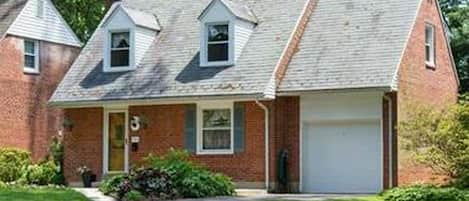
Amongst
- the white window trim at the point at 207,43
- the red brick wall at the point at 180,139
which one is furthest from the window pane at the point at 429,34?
the white window trim at the point at 207,43

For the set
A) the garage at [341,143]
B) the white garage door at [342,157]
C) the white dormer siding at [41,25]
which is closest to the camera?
the garage at [341,143]

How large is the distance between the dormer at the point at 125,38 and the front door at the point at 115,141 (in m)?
1.53

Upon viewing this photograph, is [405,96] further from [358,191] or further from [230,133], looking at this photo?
[230,133]

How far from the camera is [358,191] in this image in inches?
1074

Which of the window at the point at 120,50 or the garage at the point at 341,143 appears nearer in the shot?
the garage at the point at 341,143

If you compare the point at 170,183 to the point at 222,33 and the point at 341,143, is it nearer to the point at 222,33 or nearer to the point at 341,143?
the point at 341,143

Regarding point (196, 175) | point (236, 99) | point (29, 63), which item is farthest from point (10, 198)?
point (29, 63)

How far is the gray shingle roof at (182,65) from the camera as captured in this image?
28.2m

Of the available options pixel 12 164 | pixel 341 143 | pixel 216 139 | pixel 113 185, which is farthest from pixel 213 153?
pixel 12 164

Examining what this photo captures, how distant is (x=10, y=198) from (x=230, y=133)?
9.12 metres

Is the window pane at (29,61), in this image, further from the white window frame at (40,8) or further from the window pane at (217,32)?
the window pane at (217,32)

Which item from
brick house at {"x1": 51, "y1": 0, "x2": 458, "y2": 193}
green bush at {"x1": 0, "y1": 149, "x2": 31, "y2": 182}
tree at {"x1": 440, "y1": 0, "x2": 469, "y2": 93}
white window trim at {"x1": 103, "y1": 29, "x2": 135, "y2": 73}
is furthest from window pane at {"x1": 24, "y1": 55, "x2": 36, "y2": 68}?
A: tree at {"x1": 440, "y1": 0, "x2": 469, "y2": 93}

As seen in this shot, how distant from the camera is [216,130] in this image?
28.8 meters

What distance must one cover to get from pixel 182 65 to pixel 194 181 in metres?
6.88
